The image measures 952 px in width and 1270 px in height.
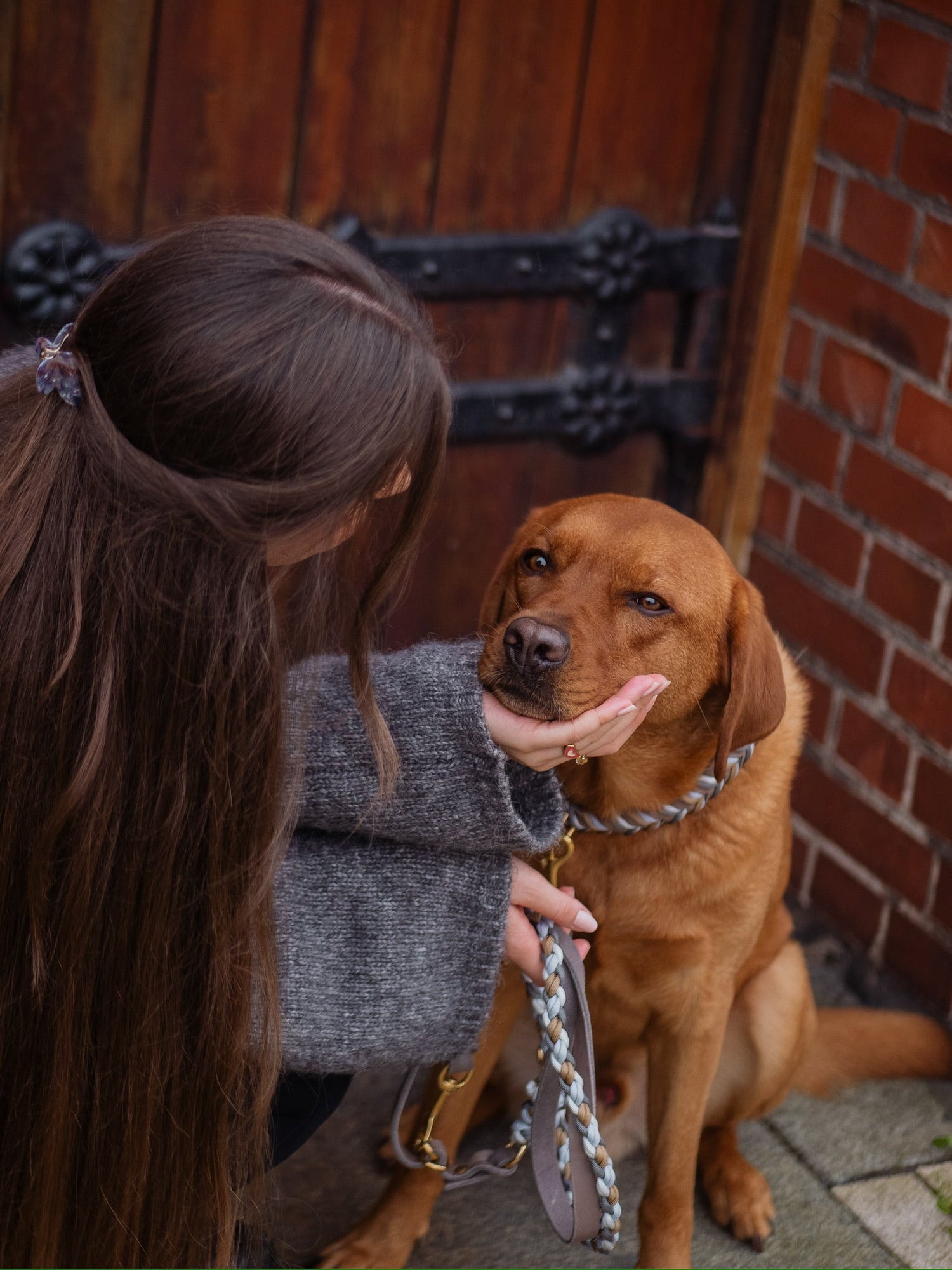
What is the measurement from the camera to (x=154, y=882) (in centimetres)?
148

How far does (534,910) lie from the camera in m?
1.81

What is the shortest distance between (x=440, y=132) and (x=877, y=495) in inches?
41.7

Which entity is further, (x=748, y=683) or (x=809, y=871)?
(x=809, y=871)

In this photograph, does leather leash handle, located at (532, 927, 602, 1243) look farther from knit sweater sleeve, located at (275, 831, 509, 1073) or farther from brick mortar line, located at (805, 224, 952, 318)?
brick mortar line, located at (805, 224, 952, 318)

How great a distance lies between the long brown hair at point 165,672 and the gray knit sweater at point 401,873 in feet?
0.32

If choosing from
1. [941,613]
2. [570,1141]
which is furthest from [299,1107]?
[941,613]

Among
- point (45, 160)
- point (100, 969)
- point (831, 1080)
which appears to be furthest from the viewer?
point (831, 1080)

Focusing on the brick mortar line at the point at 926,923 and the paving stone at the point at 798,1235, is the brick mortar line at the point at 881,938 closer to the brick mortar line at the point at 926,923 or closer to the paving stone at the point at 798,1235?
the brick mortar line at the point at 926,923

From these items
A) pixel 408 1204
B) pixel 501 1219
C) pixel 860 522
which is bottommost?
pixel 501 1219

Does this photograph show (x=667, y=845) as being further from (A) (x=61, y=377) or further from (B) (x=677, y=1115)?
(A) (x=61, y=377)

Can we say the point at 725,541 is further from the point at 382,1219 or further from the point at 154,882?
the point at 154,882

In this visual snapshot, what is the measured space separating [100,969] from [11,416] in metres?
0.59

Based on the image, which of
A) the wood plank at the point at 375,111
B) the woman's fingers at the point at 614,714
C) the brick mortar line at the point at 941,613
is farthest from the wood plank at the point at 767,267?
the woman's fingers at the point at 614,714

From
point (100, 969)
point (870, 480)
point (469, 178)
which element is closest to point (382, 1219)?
point (100, 969)
